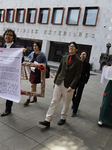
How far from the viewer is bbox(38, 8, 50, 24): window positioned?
23953mm

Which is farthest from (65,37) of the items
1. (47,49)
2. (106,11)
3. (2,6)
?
(2,6)

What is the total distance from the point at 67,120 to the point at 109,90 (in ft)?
4.46

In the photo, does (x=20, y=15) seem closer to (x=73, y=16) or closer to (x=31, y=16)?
(x=31, y=16)

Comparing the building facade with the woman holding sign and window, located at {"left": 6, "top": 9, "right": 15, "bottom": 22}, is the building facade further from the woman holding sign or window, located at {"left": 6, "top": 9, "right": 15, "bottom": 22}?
the woman holding sign

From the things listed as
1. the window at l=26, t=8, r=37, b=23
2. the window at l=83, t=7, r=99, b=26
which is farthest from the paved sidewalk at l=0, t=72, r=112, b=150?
the window at l=26, t=8, r=37, b=23

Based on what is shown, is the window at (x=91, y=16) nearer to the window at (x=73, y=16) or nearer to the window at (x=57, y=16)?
the window at (x=73, y=16)

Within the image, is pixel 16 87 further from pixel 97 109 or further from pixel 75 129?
pixel 97 109

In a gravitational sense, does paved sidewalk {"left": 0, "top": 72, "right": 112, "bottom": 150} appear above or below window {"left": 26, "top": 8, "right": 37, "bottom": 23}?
below

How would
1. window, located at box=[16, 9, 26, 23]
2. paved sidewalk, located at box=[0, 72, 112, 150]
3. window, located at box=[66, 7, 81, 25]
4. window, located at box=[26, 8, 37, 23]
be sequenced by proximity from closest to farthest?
paved sidewalk, located at box=[0, 72, 112, 150], window, located at box=[66, 7, 81, 25], window, located at box=[26, 8, 37, 23], window, located at box=[16, 9, 26, 23]

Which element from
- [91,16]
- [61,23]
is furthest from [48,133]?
[61,23]

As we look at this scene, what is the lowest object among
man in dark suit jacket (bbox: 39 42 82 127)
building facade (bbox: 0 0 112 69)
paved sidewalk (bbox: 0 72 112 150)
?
paved sidewalk (bbox: 0 72 112 150)

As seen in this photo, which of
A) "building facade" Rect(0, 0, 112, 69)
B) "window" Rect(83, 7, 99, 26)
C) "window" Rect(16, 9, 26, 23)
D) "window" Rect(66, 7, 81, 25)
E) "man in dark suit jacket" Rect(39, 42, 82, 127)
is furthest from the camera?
"window" Rect(16, 9, 26, 23)

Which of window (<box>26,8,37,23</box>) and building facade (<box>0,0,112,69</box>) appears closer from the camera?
building facade (<box>0,0,112,69</box>)

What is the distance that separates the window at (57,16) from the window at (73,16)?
1.10m
